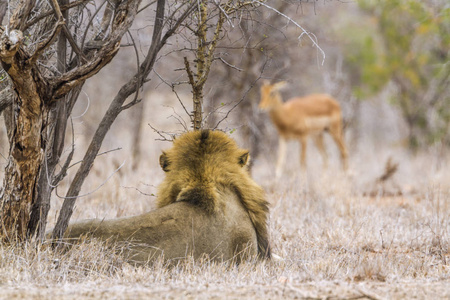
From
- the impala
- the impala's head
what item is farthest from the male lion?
the impala

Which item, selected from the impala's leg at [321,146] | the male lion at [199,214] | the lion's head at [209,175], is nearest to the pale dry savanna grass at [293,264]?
the male lion at [199,214]

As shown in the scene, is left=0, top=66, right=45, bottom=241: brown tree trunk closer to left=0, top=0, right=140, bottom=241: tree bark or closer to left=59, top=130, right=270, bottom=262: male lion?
left=0, top=0, right=140, bottom=241: tree bark

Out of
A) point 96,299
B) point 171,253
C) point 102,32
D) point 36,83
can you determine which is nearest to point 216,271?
point 171,253

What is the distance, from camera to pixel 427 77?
1595cm

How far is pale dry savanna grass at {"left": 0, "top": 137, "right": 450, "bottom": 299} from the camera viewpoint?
3426 mm

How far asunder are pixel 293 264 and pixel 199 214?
2.80 ft

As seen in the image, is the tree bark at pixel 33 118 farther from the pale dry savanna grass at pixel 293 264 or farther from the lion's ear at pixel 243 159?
the lion's ear at pixel 243 159

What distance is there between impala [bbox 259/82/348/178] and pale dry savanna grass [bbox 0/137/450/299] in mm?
4580

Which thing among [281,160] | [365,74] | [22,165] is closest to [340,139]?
[281,160]

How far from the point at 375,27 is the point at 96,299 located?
15.4 m

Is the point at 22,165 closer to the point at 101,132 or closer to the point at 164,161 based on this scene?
the point at 101,132

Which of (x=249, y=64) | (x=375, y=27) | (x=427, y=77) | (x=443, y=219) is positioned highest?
(x=375, y=27)

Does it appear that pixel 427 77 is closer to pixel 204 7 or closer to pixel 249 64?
pixel 249 64

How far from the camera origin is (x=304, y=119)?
1260cm
